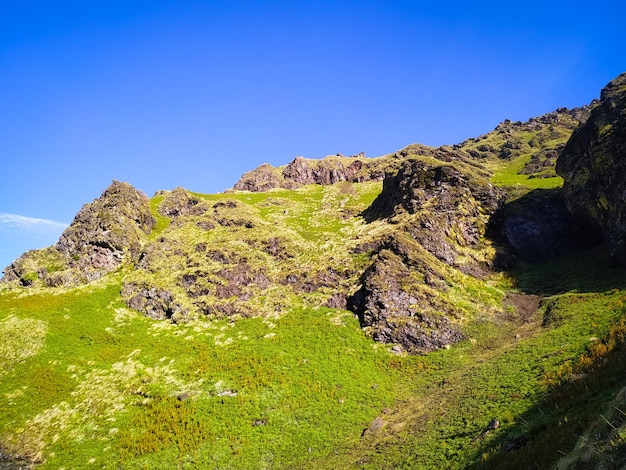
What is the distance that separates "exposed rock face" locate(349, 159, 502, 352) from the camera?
44844 mm

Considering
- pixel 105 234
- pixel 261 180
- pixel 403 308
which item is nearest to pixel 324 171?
pixel 261 180

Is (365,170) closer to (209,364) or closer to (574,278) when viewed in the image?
(574,278)

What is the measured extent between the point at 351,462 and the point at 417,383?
1352 cm

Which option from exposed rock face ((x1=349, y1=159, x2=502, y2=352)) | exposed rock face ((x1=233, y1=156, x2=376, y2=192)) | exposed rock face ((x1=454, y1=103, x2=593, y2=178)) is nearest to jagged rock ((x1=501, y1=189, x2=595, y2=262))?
exposed rock face ((x1=349, y1=159, x2=502, y2=352))

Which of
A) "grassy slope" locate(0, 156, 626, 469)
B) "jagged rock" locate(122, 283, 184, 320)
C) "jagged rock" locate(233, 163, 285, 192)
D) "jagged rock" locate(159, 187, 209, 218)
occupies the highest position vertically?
"jagged rock" locate(233, 163, 285, 192)

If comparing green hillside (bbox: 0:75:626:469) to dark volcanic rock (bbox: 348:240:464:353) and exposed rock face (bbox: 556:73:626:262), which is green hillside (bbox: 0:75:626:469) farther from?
exposed rock face (bbox: 556:73:626:262)

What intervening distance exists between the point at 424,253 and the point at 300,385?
101 feet

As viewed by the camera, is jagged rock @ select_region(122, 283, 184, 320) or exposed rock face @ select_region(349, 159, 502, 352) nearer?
exposed rock face @ select_region(349, 159, 502, 352)

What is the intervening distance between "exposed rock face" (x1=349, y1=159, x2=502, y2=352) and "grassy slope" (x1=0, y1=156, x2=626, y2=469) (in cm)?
319

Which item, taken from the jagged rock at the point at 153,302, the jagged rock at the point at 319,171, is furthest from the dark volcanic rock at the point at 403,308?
the jagged rock at the point at 319,171

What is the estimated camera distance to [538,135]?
17812 cm

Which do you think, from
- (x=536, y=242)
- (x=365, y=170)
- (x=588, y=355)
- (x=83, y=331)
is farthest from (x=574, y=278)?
(x=365, y=170)

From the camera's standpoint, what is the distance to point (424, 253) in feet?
185

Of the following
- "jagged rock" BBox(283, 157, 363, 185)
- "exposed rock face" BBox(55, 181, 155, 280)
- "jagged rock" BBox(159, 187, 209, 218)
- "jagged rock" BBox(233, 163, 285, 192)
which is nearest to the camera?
"exposed rock face" BBox(55, 181, 155, 280)
